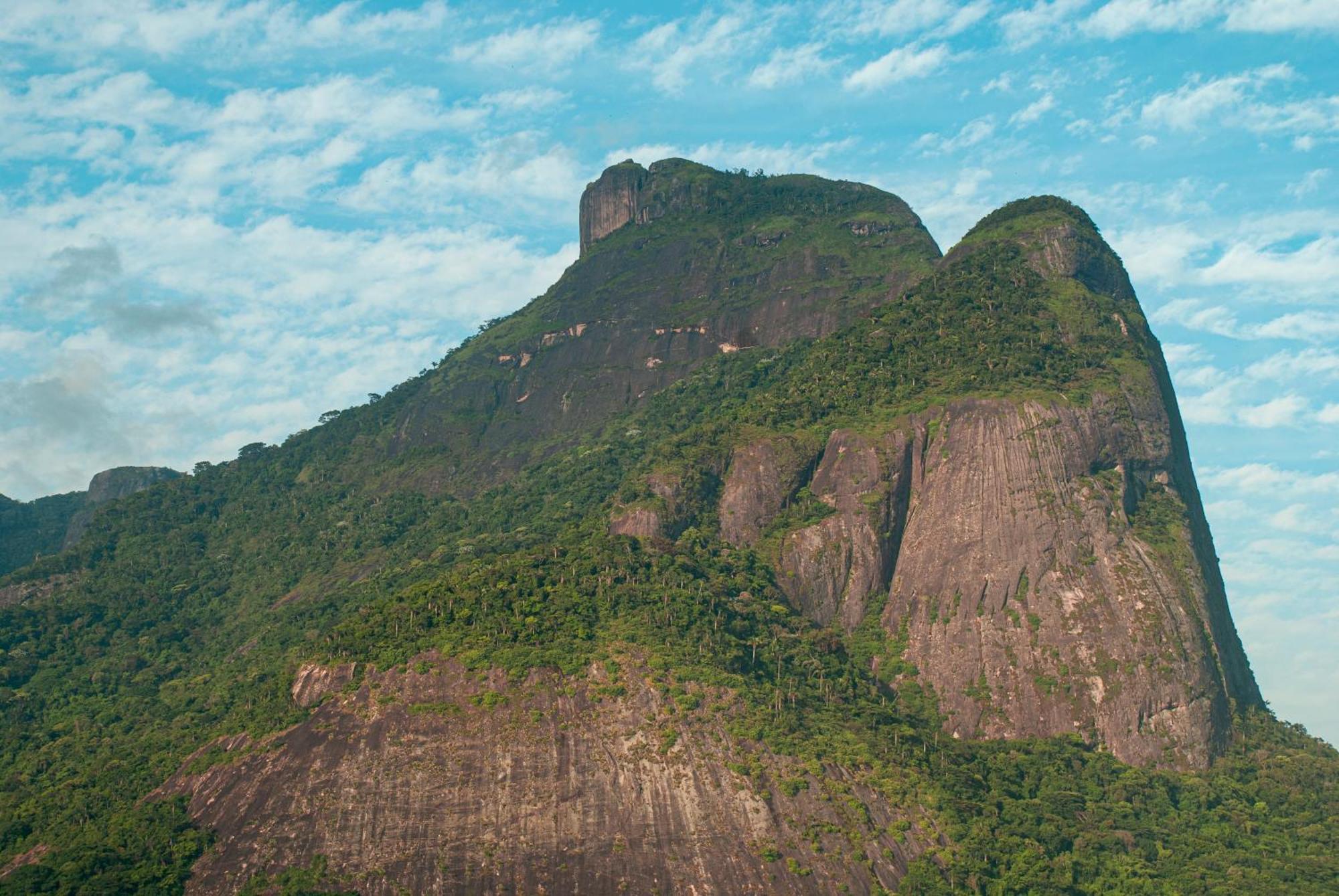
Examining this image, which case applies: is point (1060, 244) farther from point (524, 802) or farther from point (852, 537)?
point (524, 802)

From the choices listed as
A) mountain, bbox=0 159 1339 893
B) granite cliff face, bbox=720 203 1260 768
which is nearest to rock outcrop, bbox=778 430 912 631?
granite cliff face, bbox=720 203 1260 768

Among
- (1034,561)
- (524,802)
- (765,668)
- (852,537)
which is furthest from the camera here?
(852,537)

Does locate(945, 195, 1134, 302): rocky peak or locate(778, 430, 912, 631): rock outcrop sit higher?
locate(945, 195, 1134, 302): rocky peak

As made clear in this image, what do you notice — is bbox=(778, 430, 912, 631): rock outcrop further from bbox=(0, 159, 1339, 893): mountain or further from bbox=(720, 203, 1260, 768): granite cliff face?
bbox=(0, 159, 1339, 893): mountain

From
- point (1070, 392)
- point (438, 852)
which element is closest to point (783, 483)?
point (1070, 392)

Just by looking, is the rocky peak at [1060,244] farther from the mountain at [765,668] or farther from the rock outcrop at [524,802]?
the rock outcrop at [524,802]

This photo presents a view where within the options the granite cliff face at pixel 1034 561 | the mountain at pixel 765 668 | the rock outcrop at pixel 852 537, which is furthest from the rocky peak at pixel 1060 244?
the rock outcrop at pixel 852 537

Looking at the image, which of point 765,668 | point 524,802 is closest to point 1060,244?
point 765,668
